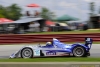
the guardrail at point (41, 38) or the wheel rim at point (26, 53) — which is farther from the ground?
the guardrail at point (41, 38)

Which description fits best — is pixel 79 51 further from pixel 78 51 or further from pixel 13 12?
pixel 13 12

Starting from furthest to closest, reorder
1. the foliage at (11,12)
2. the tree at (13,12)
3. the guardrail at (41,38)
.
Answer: the tree at (13,12), the foliage at (11,12), the guardrail at (41,38)

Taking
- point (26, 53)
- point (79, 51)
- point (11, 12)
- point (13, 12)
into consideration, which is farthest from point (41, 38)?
point (13, 12)

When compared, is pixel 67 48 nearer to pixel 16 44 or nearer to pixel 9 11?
pixel 16 44

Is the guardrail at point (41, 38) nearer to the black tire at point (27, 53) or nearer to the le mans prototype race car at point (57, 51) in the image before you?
the le mans prototype race car at point (57, 51)

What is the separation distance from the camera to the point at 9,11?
315 ft

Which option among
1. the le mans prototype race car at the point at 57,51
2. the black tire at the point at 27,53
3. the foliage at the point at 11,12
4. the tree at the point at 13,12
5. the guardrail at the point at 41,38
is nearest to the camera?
the le mans prototype race car at the point at 57,51

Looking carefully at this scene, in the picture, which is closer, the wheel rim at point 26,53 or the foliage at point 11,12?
the wheel rim at point 26,53

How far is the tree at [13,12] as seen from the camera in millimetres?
91812

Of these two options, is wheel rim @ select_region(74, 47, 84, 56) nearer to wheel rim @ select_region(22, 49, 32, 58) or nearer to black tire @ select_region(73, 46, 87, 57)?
black tire @ select_region(73, 46, 87, 57)

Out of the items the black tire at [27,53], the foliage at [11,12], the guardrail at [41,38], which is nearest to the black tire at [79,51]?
the black tire at [27,53]

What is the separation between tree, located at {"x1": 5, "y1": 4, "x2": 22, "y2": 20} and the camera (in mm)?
91812

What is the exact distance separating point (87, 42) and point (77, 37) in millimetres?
6953

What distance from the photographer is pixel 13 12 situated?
9612cm
